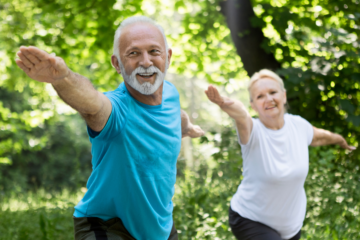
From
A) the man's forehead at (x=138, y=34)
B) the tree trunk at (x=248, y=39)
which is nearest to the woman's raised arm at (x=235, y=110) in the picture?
the man's forehead at (x=138, y=34)

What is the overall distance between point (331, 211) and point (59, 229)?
3.24 metres

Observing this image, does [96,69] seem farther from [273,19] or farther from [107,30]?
[273,19]

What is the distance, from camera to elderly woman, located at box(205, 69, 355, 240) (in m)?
2.89

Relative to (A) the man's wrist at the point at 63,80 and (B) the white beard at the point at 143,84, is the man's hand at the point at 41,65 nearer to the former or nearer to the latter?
(A) the man's wrist at the point at 63,80

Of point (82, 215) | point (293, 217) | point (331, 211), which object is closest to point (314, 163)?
point (331, 211)

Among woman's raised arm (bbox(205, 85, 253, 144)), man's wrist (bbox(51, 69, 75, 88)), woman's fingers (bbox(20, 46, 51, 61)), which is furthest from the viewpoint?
woman's raised arm (bbox(205, 85, 253, 144))

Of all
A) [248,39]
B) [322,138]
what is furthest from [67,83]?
[248,39]

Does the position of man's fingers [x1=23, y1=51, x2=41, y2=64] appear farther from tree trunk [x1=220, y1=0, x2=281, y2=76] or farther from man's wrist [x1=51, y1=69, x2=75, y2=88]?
tree trunk [x1=220, y1=0, x2=281, y2=76]

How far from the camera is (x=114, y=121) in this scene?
5.92ft

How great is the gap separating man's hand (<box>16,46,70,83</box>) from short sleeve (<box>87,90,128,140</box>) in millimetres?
350

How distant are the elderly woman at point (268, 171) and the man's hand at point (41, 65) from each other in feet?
4.76

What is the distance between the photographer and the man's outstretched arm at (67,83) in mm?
1423

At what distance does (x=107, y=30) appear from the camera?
295 inches

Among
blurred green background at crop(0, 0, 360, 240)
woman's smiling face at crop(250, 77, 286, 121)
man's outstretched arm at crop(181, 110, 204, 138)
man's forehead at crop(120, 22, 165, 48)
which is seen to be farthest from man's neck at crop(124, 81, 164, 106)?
blurred green background at crop(0, 0, 360, 240)
